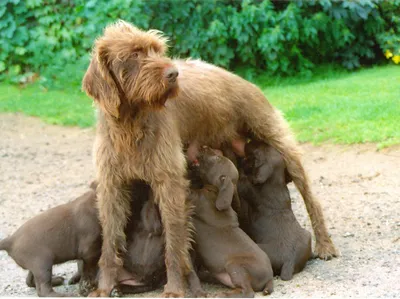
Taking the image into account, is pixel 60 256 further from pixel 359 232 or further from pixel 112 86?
pixel 359 232

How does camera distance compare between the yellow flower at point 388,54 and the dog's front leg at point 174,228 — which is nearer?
the dog's front leg at point 174,228

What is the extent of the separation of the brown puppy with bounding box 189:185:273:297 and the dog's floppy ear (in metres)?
0.08

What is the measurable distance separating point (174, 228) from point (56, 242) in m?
1.03

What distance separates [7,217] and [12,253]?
3.09m

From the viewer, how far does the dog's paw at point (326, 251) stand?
27.4ft

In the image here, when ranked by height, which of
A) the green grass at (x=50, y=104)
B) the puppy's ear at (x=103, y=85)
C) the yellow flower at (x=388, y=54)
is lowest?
the green grass at (x=50, y=104)

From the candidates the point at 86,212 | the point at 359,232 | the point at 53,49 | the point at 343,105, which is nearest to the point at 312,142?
the point at 343,105

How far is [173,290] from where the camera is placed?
284 inches

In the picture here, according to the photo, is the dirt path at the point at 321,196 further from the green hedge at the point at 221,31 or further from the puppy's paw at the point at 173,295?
the green hedge at the point at 221,31

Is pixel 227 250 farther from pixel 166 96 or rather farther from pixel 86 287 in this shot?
pixel 166 96

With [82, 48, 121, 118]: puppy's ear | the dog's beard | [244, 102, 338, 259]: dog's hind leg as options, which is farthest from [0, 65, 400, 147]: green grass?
[82, 48, 121, 118]: puppy's ear

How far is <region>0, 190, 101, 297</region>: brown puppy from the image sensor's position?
724cm

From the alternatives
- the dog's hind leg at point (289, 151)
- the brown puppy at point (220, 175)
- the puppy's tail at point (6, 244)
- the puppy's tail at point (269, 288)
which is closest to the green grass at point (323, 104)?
the dog's hind leg at point (289, 151)

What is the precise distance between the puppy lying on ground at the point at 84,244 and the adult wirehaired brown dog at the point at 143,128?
0.16 m
